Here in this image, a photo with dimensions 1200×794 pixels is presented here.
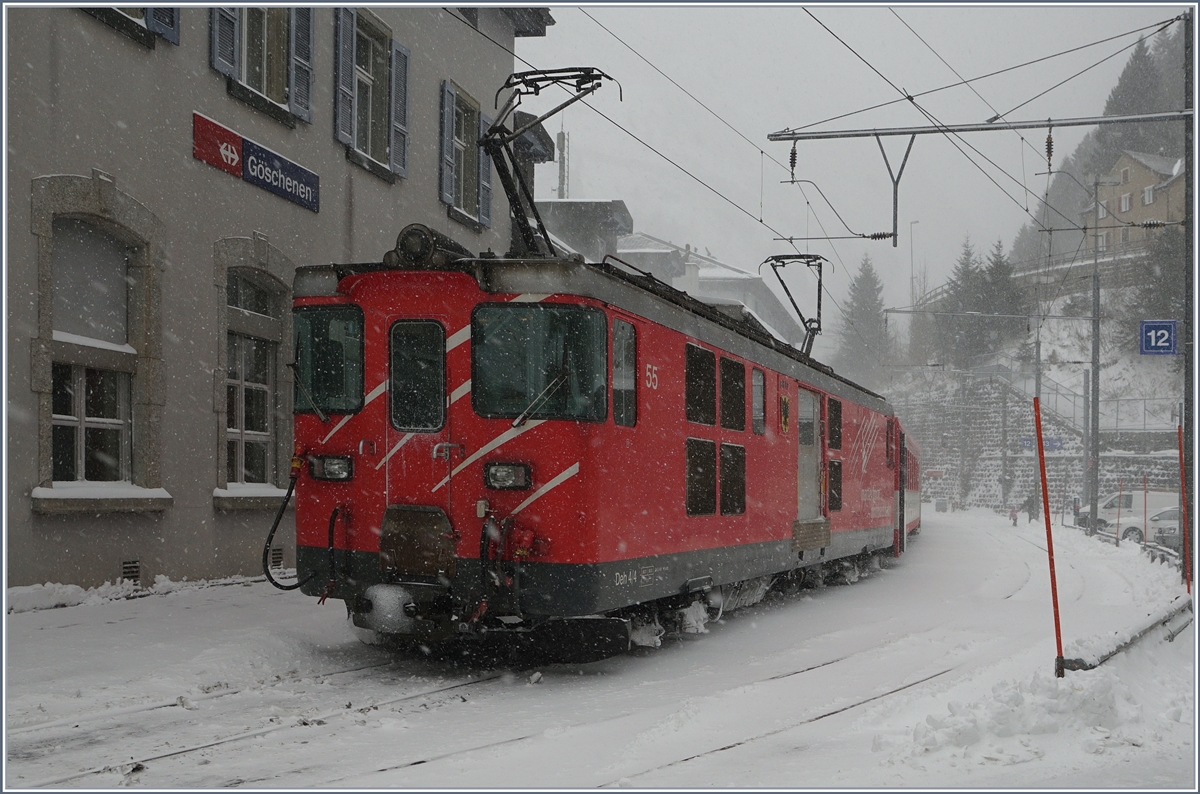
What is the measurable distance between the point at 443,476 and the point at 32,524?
4.30m

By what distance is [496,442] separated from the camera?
817 centimetres

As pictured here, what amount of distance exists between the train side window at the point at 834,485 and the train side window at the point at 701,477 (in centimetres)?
491

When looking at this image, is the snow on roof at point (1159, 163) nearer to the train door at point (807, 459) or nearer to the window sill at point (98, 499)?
the train door at point (807, 459)

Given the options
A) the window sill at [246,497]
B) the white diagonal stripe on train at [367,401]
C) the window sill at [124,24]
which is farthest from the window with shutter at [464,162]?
the white diagonal stripe on train at [367,401]

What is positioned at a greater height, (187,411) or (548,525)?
(187,411)

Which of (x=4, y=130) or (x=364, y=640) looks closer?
(x=364, y=640)

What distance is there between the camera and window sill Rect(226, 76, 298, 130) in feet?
43.1

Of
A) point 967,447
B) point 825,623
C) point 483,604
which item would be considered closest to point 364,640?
point 483,604

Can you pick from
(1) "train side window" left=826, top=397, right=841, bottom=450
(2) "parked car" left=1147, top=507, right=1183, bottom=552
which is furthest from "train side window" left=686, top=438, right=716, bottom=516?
(2) "parked car" left=1147, top=507, right=1183, bottom=552

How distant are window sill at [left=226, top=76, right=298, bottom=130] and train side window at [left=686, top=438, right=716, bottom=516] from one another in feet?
22.5

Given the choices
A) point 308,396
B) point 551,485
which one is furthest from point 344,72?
point 551,485

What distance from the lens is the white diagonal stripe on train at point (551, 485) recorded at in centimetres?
802

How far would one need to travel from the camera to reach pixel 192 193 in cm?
1266

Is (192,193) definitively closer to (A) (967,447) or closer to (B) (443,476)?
(B) (443,476)
